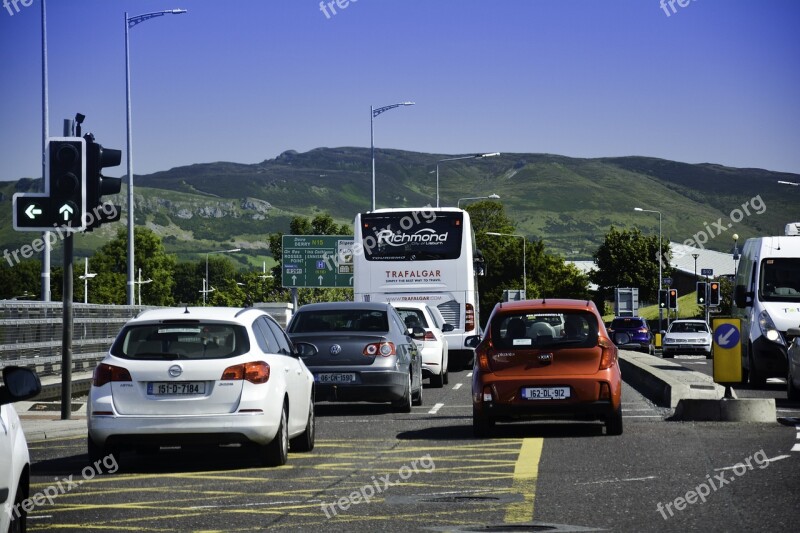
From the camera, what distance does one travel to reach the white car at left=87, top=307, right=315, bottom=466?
13031 mm

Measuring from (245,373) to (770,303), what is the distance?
16745mm

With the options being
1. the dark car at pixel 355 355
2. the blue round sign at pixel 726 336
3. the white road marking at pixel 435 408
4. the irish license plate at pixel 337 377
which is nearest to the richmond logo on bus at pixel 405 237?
the white road marking at pixel 435 408

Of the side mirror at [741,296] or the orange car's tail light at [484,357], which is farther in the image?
the side mirror at [741,296]

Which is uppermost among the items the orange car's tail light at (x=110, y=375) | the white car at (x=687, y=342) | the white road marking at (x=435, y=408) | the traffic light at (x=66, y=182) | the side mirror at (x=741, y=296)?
the traffic light at (x=66, y=182)

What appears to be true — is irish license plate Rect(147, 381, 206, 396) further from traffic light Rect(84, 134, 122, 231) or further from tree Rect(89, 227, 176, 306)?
tree Rect(89, 227, 176, 306)

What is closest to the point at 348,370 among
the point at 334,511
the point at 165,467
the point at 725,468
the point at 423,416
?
the point at 423,416

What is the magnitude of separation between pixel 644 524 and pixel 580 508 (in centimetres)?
88

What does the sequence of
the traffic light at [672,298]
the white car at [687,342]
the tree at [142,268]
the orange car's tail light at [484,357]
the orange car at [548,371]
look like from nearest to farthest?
the orange car at [548,371]
the orange car's tail light at [484,357]
the white car at [687,342]
the traffic light at [672,298]
the tree at [142,268]

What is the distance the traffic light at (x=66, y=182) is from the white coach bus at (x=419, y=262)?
1679cm

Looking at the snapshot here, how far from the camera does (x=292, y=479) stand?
40.4 feet

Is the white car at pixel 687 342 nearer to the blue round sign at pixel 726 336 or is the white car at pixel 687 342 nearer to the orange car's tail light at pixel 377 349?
the orange car's tail light at pixel 377 349

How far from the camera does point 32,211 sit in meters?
18.4

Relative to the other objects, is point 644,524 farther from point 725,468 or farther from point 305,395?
point 305,395

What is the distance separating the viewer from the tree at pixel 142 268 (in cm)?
13038
